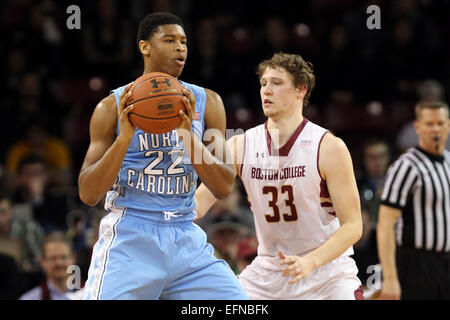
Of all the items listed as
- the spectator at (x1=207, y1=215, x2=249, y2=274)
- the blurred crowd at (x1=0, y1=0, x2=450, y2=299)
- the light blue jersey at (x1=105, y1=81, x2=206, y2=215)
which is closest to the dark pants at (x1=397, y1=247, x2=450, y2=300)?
the blurred crowd at (x1=0, y1=0, x2=450, y2=299)

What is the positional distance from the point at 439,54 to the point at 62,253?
5.92 metres

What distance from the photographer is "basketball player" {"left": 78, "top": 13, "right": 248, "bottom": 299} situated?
3559 millimetres

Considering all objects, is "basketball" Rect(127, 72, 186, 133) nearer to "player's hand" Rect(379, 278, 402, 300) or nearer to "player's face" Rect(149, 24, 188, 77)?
"player's face" Rect(149, 24, 188, 77)

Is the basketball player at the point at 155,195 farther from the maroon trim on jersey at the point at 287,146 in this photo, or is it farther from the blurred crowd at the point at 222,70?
the blurred crowd at the point at 222,70

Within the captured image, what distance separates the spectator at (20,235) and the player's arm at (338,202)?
3.20 m

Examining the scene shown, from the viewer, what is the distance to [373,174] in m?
7.45

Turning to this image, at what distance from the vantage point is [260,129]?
478cm

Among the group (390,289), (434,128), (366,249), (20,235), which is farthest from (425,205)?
(20,235)

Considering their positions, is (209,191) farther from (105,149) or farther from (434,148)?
(434,148)

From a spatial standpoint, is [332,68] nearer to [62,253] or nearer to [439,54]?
[439,54]

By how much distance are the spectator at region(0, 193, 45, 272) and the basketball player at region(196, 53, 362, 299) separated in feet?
8.76

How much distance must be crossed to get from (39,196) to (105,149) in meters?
3.85

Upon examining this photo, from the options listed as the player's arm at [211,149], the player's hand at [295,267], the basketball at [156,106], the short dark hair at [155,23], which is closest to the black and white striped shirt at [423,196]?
the player's hand at [295,267]
